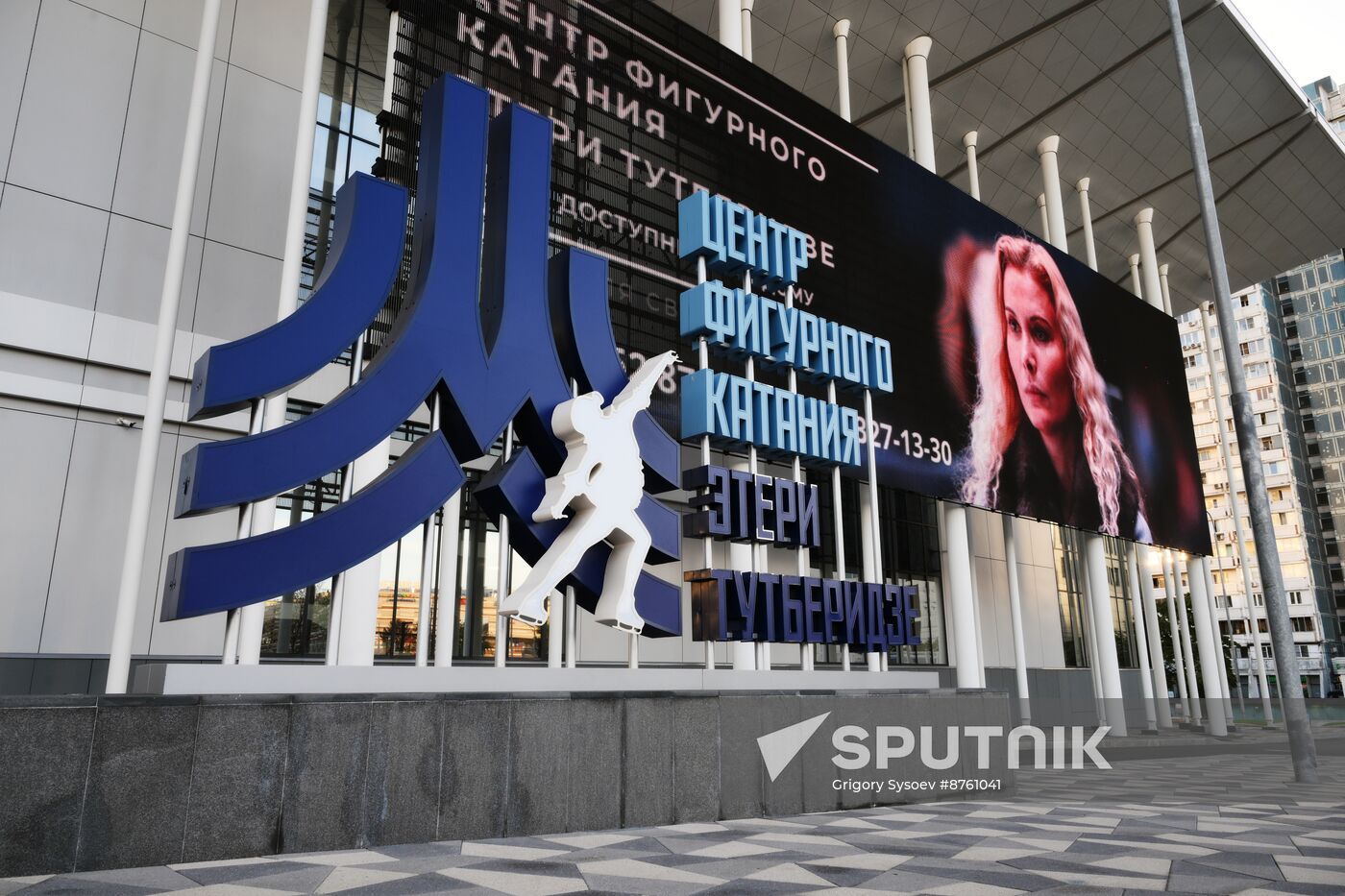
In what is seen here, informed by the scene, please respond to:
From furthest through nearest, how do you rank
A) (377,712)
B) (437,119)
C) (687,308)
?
1. (687,308)
2. (437,119)
3. (377,712)

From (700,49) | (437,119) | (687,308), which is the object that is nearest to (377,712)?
(437,119)

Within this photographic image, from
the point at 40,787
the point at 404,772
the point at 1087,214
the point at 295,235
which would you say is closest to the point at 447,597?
the point at 404,772

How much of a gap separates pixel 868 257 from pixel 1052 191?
13065 millimetres

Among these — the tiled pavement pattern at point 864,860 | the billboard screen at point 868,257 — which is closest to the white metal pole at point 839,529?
the billboard screen at point 868,257

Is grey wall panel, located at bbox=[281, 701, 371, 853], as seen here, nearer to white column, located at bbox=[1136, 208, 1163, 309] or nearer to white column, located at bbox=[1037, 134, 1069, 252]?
white column, located at bbox=[1037, 134, 1069, 252]

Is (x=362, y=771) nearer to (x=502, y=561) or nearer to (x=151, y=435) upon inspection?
(x=502, y=561)

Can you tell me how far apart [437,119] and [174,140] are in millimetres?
7217

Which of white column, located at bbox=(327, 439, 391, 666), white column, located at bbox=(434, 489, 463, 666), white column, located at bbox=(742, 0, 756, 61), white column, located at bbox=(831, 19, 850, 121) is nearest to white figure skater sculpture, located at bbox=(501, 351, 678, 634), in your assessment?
white column, located at bbox=(434, 489, 463, 666)

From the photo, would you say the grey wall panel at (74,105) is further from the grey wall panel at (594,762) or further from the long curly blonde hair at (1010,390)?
the long curly blonde hair at (1010,390)

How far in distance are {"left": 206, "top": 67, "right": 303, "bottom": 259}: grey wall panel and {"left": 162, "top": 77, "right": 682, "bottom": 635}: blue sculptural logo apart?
6136 mm

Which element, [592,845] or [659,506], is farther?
[659,506]

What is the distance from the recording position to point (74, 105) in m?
14.1

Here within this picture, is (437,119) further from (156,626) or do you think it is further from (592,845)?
(156,626)

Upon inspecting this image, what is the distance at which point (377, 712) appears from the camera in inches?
311
